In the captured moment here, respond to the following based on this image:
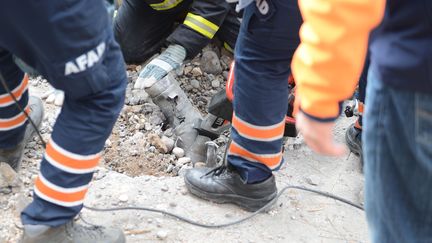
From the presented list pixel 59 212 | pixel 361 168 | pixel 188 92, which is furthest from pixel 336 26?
pixel 188 92

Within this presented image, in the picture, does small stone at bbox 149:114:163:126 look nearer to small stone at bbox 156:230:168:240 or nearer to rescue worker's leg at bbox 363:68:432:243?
small stone at bbox 156:230:168:240

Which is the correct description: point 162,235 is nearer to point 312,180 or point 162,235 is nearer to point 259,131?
point 259,131

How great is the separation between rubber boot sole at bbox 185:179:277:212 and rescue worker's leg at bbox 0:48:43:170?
0.72 metres

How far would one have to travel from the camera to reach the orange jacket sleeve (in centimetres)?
97

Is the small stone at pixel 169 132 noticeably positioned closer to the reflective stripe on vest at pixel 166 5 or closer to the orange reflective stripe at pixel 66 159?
the reflective stripe on vest at pixel 166 5

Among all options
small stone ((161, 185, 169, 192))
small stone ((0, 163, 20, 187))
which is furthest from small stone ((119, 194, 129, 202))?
small stone ((0, 163, 20, 187))

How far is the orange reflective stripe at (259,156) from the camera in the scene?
2.15 m

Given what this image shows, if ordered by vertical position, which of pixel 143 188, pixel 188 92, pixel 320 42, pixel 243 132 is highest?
pixel 320 42

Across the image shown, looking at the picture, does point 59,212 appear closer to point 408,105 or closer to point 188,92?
point 408,105

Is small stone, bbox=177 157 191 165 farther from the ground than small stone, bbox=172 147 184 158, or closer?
farther from the ground

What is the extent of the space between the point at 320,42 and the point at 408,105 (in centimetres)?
23

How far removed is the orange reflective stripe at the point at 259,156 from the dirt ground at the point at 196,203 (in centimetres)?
24

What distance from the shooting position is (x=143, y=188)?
7.65 ft

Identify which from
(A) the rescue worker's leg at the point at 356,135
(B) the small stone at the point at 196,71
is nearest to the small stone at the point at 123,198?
(A) the rescue worker's leg at the point at 356,135
